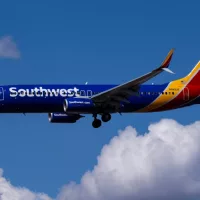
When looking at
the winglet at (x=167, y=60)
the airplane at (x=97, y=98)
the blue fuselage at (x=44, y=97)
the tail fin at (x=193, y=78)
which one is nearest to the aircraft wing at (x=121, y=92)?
the airplane at (x=97, y=98)

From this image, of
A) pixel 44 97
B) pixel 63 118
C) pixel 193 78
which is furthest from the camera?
pixel 193 78

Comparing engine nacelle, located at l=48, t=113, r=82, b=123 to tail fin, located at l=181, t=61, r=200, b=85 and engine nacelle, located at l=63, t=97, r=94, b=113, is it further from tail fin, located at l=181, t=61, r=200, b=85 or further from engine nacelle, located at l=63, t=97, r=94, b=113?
tail fin, located at l=181, t=61, r=200, b=85

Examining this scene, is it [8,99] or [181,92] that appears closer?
[8,99]

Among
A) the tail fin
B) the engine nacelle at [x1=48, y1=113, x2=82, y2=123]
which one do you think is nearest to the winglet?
the tail fin

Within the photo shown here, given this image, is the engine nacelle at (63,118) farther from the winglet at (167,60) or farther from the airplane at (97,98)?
the winglet at (167,60)

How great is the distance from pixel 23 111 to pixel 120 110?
12666mm

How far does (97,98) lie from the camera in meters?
97.1

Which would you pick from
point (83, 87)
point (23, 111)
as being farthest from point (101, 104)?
point (23, 111)

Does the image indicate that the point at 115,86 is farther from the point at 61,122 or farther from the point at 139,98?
the point at 61,122

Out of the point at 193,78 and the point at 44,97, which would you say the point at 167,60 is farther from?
the point at 193,78

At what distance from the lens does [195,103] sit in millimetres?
105188

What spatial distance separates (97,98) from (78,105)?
2819mm

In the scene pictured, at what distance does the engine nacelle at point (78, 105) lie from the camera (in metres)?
95.1

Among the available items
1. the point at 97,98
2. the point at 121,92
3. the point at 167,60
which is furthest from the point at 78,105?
the point at 167,60
